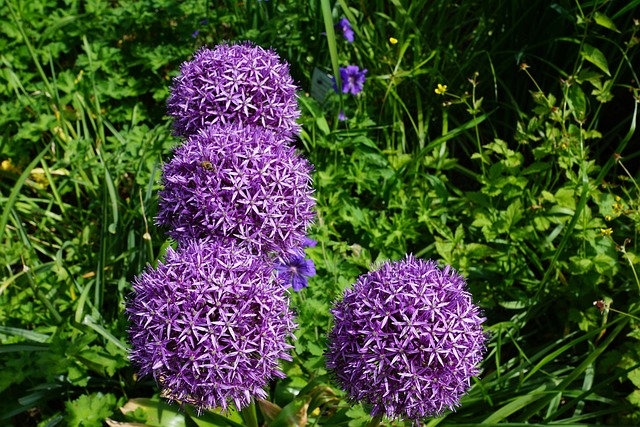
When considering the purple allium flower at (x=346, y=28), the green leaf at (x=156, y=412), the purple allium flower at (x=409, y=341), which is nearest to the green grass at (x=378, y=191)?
the green leaf at (x=156, y=412)

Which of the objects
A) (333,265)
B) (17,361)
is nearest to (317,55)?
(333,265)

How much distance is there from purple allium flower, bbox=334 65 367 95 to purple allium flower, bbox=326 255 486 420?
2.13m

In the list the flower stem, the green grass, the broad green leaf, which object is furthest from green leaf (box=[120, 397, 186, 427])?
the broad green leaf

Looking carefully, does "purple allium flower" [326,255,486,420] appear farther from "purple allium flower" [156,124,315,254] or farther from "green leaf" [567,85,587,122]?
"green leaf" [567,85,587,122]

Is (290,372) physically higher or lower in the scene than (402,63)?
lower

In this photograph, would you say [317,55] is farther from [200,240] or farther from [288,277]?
[200,240]

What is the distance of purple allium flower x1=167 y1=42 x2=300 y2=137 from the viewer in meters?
2.27

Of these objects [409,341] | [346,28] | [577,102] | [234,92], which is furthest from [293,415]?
[346,28]

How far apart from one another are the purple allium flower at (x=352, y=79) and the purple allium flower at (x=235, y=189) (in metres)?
1.77

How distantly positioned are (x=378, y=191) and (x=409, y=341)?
76.4 inches

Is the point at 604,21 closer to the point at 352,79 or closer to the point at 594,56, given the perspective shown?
the point at 594,56

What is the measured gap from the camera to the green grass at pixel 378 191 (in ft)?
9.11

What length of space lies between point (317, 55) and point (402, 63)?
61 cm

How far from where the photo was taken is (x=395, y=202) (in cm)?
354
